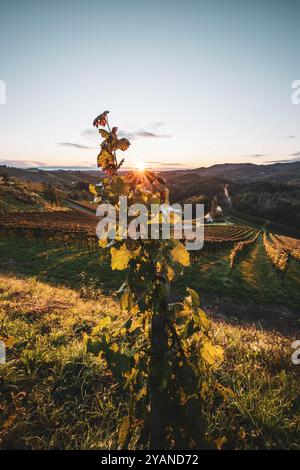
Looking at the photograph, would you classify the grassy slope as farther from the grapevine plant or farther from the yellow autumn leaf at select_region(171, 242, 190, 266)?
the yellow autumn leaf at select_region(171, 242, 190, 266)

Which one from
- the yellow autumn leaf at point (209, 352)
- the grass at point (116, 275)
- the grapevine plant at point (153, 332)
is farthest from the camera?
the grass at point (116, 275)

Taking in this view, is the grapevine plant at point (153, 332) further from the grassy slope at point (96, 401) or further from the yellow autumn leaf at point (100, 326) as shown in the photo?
the grassy slope at point (96, 401)

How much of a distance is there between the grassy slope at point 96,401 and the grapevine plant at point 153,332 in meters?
0.35

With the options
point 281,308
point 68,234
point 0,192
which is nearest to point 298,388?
point 281,308

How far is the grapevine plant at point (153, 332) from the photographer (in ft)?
7.87

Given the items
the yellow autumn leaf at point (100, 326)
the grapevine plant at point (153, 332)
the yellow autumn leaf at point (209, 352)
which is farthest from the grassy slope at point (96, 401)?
the yellow autumn leaf at point (100, 326)

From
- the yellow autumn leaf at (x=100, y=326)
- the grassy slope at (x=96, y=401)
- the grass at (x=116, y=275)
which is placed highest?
the yellow autumn leaf at (x=100, y=326)

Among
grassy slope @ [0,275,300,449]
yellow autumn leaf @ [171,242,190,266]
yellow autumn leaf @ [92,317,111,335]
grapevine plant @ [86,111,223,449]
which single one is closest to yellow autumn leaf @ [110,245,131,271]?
grapevine plant @ [86,111,223,449]

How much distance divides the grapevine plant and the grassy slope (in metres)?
0.35

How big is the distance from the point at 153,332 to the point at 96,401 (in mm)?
1528

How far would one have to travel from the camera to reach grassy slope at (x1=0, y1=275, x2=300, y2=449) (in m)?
2.93

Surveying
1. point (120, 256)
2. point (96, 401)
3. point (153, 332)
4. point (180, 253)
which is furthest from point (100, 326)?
point (96, 401)

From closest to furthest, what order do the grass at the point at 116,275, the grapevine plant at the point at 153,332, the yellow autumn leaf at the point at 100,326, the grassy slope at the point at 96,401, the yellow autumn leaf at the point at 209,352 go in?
the grapevine plant at the point at 153,332
the yellow autumn leaf at the point at 100,326
the yellow autumn leaf at the point at 209,352
the grassy slope at the point at 96,401
the grass at the point at 116,275
